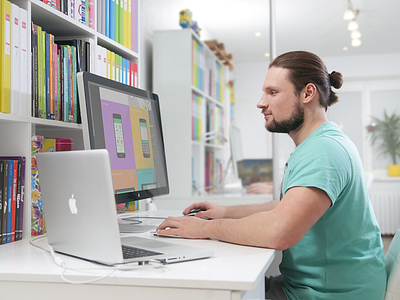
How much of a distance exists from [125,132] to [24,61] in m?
0.35

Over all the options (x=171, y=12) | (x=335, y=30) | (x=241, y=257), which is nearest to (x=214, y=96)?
(x=171, y=12)

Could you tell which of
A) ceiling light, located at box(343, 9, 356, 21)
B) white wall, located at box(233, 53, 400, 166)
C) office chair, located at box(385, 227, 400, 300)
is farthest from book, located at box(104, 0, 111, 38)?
ceiling light, located at box(343, 9, 356, 21)

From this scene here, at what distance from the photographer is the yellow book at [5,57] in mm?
1027

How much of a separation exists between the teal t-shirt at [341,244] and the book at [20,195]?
74 centimetres

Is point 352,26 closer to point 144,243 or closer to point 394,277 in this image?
point 394,277

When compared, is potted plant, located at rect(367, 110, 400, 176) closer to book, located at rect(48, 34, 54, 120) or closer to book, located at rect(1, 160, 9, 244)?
book, located at rect(48, 34, 54, 120)

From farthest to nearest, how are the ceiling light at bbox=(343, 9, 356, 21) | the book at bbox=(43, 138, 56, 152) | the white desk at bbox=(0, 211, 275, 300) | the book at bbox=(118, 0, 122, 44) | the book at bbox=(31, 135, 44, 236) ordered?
the ceiling light at bbox=(343, 9, 356, 21)
the book at bbox=(118, 0, 122, 44)
the book at bbox=(43, 138, 56, 152)
the book at bbox=(31, 135, 44, 236)
the white desk at bbox=(0, 211, 275, 300)

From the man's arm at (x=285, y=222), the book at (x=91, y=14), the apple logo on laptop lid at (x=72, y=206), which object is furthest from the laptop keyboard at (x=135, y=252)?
the book at (x=91, y=14)

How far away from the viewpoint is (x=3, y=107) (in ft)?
3.37

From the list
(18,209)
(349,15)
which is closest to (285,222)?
(18,209)

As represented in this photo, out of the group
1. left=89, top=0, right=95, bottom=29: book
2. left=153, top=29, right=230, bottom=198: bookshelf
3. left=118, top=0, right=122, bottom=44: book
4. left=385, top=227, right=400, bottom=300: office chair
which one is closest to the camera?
left=385, top=227, right=400, bottom=300: office chair

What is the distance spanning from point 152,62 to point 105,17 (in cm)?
125

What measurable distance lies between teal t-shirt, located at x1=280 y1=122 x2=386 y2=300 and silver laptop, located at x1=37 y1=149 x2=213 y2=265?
354 mm

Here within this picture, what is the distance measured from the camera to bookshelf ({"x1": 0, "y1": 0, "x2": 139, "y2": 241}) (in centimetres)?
110
